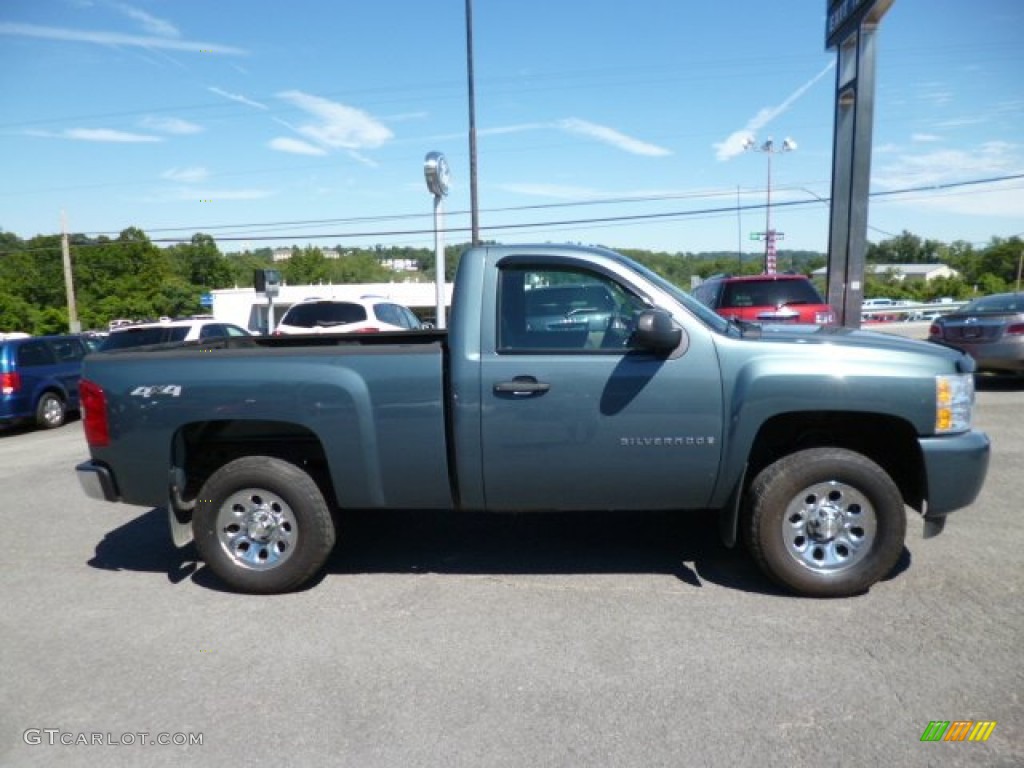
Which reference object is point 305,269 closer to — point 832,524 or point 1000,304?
point 1000,304

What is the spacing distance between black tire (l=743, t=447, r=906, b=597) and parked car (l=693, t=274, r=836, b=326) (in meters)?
6.89

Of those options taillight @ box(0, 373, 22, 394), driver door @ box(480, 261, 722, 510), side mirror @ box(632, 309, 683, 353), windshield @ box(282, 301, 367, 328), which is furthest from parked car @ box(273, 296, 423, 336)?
side mirror @ box(632, 309, 683, 353)

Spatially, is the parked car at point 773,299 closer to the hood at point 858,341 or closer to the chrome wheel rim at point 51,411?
the hood at point 858,341

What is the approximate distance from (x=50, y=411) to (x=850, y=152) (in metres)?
16.5

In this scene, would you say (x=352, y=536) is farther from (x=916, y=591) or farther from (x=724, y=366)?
(x=916, y=591)

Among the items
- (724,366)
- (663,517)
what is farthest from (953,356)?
(663,517)

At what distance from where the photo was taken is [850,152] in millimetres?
15883

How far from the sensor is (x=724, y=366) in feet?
13.1

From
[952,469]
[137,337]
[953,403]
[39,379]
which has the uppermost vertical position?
[953,403]
